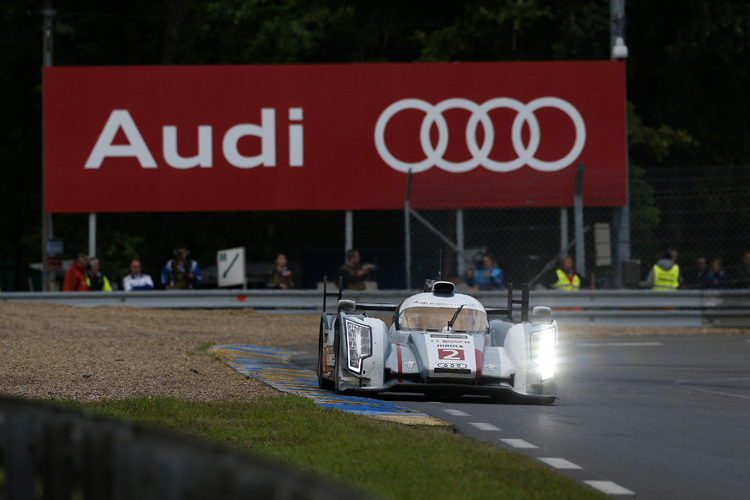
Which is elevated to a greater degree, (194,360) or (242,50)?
(242,50)

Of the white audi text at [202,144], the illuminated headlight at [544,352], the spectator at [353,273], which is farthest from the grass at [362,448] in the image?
the white audi text at [202,144]

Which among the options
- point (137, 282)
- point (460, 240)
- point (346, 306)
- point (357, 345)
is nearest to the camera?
point (357, 345)

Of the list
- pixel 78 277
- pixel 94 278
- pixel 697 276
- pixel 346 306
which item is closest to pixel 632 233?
pixel 697 276

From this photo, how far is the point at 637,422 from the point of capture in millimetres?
10578

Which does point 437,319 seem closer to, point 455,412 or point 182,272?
point 455,412

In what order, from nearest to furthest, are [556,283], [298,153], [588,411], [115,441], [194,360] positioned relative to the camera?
[115,441], [588,411], [194,360], [556,283], [298,153]

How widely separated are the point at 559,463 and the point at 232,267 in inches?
670

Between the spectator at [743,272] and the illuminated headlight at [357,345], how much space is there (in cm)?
1168

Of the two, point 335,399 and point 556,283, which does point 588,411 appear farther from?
point 556,283

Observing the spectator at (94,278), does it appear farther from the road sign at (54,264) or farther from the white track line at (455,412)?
the white track line at (455,412)

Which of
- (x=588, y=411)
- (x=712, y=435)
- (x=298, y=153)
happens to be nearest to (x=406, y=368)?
(x=588, y=411)

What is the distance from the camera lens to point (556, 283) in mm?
23297

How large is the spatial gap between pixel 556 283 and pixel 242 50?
13673 millimetres

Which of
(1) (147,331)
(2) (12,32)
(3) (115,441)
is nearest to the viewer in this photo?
(3) (115,441)
